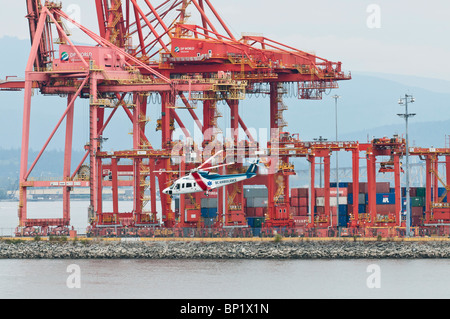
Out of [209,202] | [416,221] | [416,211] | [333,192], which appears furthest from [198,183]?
[416,211]

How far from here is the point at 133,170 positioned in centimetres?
8525

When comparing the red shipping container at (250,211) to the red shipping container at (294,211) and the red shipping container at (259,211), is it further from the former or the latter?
the red shipping container at (294,211)

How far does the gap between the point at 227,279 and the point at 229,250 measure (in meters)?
12.2

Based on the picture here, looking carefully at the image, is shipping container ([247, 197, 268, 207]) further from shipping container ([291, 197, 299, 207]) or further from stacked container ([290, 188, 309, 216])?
stacked container ([290, 188, 309, 216])

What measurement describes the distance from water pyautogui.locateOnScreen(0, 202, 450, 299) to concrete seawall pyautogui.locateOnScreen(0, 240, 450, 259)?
182 centimetres

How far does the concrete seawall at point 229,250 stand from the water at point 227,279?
5.97 feet

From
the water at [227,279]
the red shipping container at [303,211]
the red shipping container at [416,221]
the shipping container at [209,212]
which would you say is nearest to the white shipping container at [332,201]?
the red shipping container at [303,211]

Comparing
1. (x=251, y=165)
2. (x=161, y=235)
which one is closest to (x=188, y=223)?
(x=161, y=235)

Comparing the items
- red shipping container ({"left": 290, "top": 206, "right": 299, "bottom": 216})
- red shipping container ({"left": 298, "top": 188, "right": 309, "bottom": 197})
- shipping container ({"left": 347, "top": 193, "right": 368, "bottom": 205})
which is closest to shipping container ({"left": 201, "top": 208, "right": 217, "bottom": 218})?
red shipping container ({"left": 290, "top": 206, "right": 299, "bottom": 216})

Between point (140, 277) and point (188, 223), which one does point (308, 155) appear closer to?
point (188, 223)

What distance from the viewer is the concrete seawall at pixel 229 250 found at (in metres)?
70.4

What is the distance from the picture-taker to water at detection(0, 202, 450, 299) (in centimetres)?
5428

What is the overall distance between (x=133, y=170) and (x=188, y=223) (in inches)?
326
